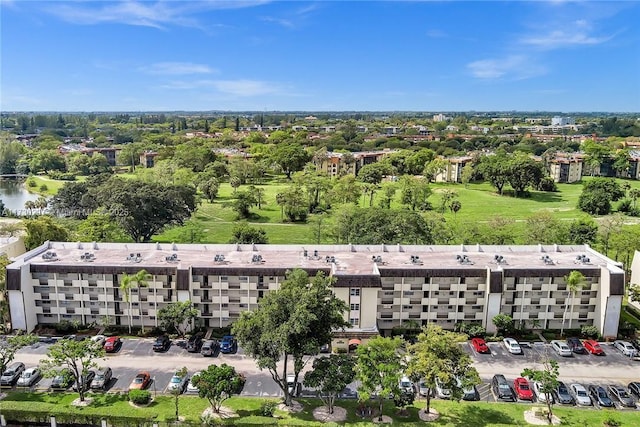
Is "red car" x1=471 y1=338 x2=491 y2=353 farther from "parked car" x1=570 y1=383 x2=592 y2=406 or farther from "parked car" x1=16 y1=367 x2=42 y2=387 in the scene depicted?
"parked car" x1=16 y1=367 x2=42 y2=387

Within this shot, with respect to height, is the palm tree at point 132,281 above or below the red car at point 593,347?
above

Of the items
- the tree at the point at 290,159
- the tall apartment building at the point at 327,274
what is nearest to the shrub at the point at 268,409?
the tall apartment building at the point at 327,274

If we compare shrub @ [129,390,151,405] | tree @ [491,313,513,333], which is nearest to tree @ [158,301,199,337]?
shrub @ [129,390,151,405]

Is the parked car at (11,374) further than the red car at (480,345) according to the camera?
No

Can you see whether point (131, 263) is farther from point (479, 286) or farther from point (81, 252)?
point (479, 286)

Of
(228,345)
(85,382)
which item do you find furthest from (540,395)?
(85,382)

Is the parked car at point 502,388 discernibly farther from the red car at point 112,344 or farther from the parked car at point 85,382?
the red car at point 112,344

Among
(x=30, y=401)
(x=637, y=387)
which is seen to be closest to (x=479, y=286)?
(x=637, y=387)
